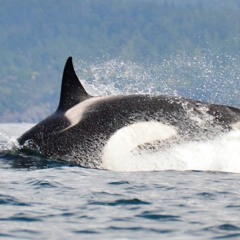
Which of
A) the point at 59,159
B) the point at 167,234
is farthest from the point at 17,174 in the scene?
the point at 167,234

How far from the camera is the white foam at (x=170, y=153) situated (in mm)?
13461

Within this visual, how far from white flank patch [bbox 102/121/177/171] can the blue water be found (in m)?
0.43

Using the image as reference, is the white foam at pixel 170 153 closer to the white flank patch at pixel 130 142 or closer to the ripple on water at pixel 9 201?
the white flank patch at pixel 130 142

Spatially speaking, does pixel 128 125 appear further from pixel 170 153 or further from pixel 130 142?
pixel 170 153

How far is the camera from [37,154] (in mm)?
14141

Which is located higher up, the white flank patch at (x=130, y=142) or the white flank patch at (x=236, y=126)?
the white flank patch at (x=236, y=126)

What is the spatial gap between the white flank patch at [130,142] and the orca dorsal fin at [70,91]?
1.32 m

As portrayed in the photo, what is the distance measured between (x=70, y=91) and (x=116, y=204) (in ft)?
15.2

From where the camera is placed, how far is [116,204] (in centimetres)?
1031

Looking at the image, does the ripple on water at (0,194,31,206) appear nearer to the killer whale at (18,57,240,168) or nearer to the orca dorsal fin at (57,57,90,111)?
the killer whale at (18,57,240,168)

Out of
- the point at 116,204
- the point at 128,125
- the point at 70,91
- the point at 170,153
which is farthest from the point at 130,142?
the point at 116,204

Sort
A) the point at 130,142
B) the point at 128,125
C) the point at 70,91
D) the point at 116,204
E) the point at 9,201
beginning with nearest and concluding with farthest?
the point at 116,204
the point at 9,201
the point at 130,142
the point at 128,125
the point at 70,91

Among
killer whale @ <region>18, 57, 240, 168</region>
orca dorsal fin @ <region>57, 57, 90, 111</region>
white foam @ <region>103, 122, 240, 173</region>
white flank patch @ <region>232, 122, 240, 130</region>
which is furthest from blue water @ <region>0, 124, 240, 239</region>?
orca dorsal fin @ <region>57, 57, 90, 111</region>

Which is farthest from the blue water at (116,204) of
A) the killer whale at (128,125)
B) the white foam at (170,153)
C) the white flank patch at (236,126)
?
the white flank patch at (236,126)
